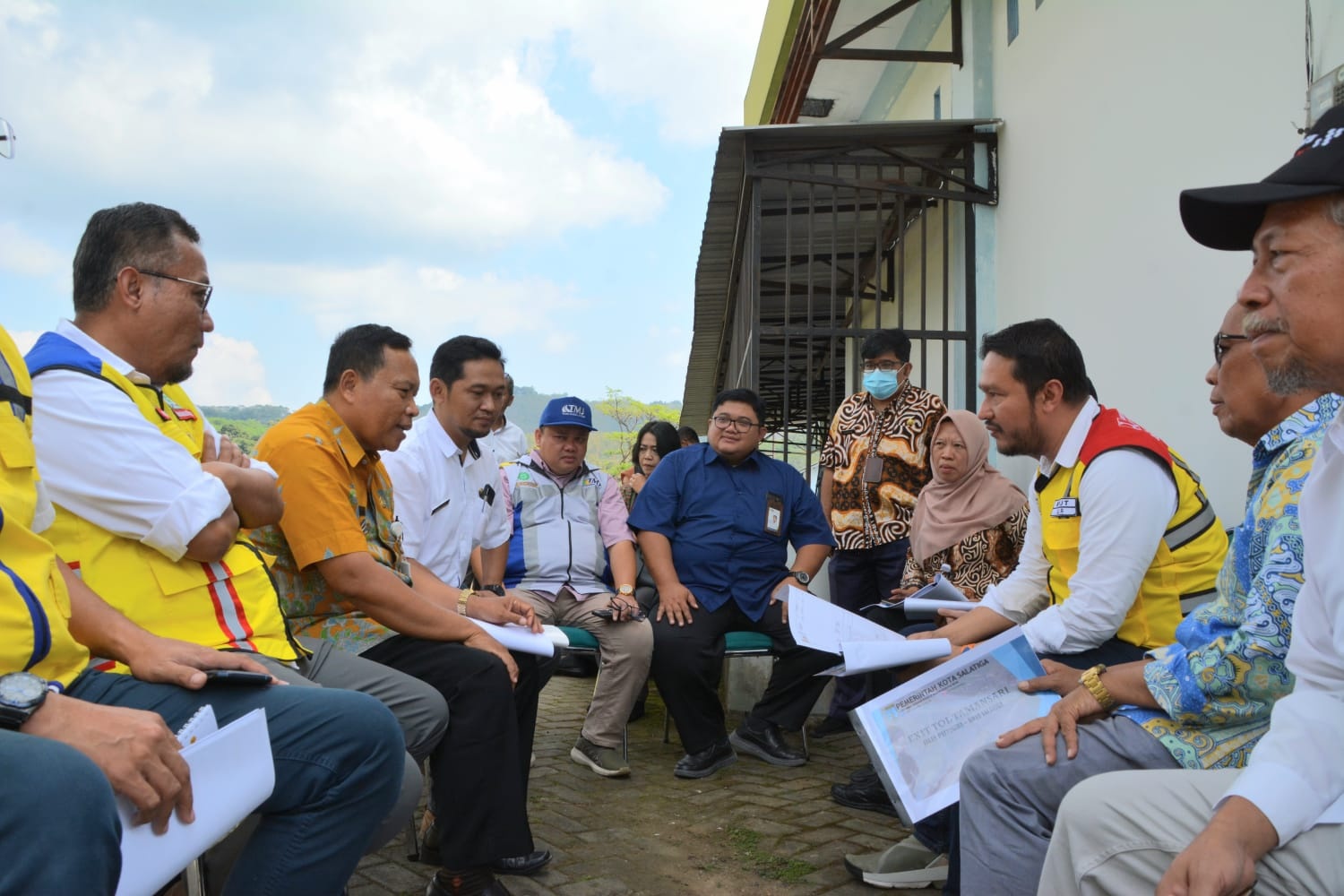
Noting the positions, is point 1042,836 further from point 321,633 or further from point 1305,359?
point 321,633

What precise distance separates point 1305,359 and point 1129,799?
81 centimetres

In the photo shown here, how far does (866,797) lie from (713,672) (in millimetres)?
1075

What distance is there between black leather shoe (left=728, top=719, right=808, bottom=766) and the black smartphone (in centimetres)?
325

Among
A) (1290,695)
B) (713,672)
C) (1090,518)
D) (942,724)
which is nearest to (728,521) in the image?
(713,672)

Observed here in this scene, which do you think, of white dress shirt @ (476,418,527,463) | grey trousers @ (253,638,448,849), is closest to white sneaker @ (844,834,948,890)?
grey trousers @ (253,638,448,849)

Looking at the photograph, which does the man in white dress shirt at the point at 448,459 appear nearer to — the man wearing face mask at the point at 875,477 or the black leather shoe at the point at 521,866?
the black leather shoe at the point at 521,866

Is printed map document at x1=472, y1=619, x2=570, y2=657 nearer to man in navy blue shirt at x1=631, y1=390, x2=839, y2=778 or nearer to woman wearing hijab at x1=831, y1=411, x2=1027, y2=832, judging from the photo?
man in navy blue shirt at x1=631, y1=390, x2=839, y2=778

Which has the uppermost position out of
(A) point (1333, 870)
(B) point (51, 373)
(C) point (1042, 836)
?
(B) point (51, 373)

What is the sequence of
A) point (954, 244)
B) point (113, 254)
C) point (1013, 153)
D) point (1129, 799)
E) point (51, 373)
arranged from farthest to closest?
point (954, 244) → point (1013, 153) → point (113, 254) → point (51, 373) → point (1129, 799)

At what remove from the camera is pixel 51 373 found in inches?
83.9

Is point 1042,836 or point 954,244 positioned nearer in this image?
point 1042,836

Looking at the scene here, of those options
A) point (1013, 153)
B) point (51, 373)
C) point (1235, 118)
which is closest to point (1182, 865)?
point (51, 373)

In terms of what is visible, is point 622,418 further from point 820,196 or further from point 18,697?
point 18,697

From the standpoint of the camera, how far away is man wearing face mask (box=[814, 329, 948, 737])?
17.9 feet
